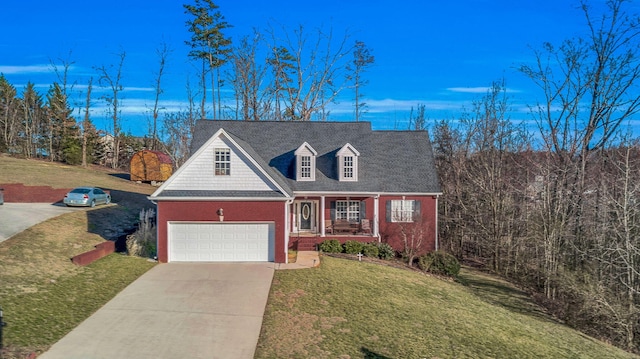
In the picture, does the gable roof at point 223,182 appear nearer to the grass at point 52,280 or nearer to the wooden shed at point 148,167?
the grass at point 52,280

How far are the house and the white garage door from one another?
44 mm

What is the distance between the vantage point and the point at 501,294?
20094 millimetres

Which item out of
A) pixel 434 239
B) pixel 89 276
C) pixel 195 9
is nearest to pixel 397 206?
pixel 434 239

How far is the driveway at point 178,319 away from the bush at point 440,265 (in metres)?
8.46

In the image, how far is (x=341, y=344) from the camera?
10.9m

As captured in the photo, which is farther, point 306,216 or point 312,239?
point 306,216

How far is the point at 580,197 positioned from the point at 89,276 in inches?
925

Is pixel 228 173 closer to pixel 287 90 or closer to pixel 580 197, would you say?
pixel 580 197

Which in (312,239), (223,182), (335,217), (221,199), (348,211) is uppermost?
(223,182)

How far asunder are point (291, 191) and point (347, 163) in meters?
4.26

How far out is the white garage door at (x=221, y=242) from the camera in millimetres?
18922

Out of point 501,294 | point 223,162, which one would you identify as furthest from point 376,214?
point 223,162

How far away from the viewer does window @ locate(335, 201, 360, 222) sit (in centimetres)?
2377

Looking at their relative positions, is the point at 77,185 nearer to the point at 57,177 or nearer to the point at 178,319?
the point at 57,177
